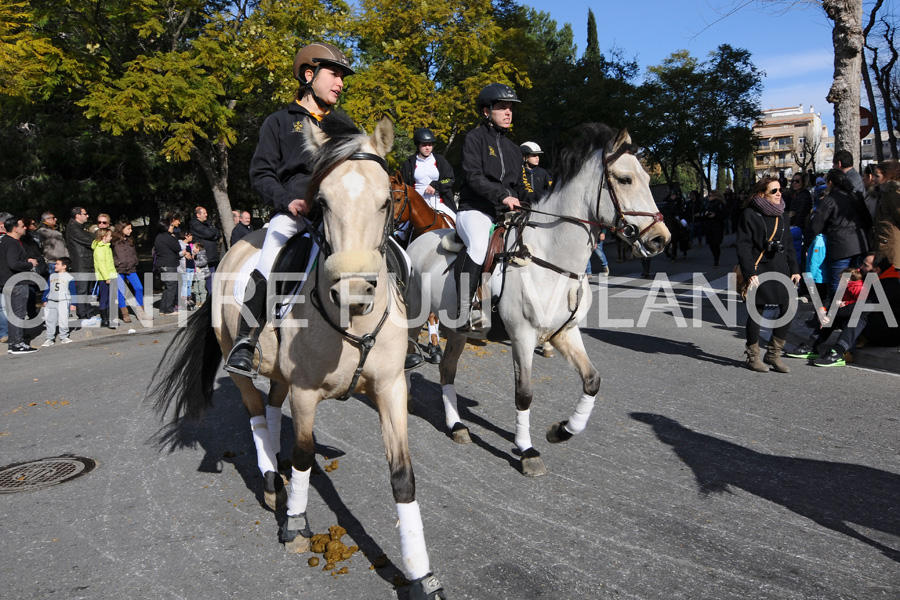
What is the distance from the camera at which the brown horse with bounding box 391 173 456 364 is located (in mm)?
8969

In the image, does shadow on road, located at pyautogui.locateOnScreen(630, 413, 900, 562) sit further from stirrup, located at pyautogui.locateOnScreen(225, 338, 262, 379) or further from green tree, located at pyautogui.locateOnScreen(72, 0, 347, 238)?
green tree, located at pyautogui.locateOnScreen(72, 0, 347, 238)

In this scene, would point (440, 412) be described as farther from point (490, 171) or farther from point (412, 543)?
point (412, 543)

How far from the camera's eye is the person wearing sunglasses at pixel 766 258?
8508 mm

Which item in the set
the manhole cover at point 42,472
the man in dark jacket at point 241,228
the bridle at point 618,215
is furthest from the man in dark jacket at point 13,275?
the bridle at point 618,215

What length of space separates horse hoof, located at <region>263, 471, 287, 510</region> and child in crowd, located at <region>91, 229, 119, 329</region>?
36.8ft

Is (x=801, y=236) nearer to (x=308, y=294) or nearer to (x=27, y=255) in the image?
(x=308, y=294)

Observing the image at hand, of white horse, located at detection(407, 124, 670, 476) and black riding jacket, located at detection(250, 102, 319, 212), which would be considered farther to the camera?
white horse, located at detection(407, 124, 670, 476)

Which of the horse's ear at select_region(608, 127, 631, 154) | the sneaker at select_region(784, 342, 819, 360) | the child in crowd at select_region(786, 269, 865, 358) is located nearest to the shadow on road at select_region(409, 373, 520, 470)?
the horse's ear at select_region(608, 127, 631, 154)

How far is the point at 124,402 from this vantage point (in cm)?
782

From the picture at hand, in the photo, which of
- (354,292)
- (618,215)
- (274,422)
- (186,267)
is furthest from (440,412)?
(186,267)

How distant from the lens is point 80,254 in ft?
47.3

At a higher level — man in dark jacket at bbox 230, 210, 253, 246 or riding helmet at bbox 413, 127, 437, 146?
riding helmet at bbox 413, 127, 437, 146

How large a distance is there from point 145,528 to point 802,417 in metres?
5.95

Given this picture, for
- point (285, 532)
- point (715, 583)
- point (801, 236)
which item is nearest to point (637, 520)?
point (715, 583)
